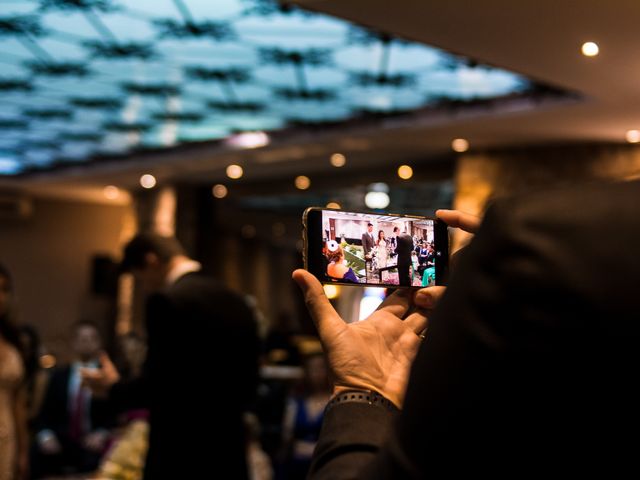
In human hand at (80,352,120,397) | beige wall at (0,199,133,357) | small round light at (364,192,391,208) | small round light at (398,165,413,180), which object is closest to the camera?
human hand at (80,352,120,397)

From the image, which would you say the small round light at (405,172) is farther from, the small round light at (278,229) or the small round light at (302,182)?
the small round light at (278,229)

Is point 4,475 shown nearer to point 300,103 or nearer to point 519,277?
point 519,277

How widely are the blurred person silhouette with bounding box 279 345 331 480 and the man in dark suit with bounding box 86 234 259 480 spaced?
2383mm

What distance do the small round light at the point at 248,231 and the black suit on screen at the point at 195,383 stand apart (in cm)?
947

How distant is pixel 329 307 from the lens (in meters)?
0.98

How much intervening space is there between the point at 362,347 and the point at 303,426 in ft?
15.2

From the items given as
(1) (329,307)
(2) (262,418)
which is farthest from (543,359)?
(2) (262,418)

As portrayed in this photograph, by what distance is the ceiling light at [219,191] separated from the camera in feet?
35.7

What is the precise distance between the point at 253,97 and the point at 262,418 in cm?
288

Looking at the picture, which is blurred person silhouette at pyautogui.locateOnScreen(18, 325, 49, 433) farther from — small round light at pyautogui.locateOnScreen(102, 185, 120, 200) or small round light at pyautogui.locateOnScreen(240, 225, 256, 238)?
small round light at pyautogui.locateOnScreen(240, 225, 256, 238)

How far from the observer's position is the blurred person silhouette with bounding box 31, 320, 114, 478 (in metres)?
6.24

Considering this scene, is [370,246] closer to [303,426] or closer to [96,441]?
[303,426]

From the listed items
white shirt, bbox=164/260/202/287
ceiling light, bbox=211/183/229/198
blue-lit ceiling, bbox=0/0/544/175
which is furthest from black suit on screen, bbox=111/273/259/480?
ceiling light, bbox=211/183/229/198

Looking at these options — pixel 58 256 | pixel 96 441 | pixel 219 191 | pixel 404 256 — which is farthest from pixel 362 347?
pixel 58 256
